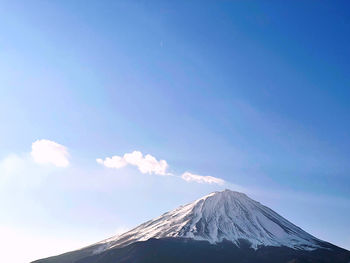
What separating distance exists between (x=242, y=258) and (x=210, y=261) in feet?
64.2

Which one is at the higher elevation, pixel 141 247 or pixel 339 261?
pixel 141 247

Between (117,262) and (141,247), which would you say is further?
(141,247)

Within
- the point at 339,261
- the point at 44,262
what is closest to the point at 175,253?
the point at 44,262

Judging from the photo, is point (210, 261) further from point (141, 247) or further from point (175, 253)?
point (141, 247)

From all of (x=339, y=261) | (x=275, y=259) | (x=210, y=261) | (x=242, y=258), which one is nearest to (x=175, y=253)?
(x=210, y=261)

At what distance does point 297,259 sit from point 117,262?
8865 centimetres

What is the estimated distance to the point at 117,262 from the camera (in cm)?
18362

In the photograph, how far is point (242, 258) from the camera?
195 m

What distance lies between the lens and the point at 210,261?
7352 inches

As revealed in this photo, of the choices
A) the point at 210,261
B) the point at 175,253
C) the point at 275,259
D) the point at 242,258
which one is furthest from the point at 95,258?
the point at 275,259

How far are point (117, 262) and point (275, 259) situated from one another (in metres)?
80.7

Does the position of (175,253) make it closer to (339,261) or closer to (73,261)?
(73,261)

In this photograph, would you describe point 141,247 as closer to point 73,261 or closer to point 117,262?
point 117,262

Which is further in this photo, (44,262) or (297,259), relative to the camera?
(44,262)
